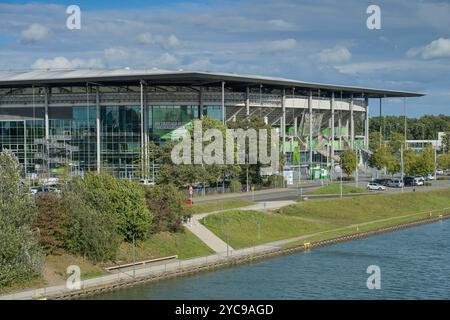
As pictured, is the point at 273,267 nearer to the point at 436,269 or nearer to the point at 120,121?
the point at 436,269

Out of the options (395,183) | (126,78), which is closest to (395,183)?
(395,183)

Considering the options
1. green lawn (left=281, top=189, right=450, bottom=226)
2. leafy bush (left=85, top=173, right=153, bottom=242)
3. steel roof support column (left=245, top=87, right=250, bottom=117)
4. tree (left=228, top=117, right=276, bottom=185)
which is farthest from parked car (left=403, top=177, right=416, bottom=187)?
leafy bush (left=85, top=173, right=153, bottom=242)

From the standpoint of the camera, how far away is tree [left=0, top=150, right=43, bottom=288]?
32188 millimetres

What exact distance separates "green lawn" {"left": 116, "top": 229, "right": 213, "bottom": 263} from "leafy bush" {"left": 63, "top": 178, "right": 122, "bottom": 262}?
146 centimetres

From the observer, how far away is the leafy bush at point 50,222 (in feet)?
117

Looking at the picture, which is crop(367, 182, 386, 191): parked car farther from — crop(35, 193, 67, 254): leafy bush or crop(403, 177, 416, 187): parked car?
crop(35, 193, 67, 254): leafy bush

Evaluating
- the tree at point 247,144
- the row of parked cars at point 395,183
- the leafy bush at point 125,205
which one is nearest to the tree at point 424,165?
the row of parked cars at point 395,183

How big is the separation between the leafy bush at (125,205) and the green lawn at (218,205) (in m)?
8.37

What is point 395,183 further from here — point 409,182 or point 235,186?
point 235,186

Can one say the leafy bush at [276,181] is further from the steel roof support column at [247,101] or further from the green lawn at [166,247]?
the green lawn at [166,247]

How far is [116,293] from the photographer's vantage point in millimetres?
33188

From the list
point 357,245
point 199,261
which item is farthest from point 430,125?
point 199,261

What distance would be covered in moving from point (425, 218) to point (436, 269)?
81.1 ft

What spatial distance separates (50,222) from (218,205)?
1884cm
